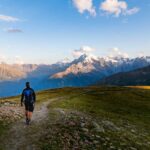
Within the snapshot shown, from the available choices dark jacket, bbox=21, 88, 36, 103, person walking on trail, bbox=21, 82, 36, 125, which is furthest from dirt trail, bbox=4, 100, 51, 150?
dark jacket, bbox=21, 88, 36, 103

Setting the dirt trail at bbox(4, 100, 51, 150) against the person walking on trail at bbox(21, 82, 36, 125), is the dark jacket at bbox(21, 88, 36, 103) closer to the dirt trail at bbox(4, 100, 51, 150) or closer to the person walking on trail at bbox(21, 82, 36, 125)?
the person walking on trail at bbox(21, 82, 36, 125)

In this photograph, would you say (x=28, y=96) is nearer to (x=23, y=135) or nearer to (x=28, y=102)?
(x=28, y=102)

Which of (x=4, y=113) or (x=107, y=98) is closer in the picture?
(x=4, y=113)

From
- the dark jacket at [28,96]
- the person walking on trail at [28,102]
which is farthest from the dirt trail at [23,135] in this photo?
the dark jacket at [28,96]

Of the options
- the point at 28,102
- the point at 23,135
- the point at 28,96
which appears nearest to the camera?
the point at 23,135

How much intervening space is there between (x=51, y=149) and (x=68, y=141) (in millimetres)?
2533

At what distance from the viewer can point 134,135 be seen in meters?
31.8

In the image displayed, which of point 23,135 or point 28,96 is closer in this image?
point 23,135

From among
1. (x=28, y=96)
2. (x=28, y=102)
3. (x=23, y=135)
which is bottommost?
(x=23, y=135)

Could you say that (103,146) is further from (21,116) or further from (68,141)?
(21,116)

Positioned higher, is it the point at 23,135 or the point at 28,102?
the point at 28,102

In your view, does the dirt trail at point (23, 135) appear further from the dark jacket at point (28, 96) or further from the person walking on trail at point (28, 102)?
the dark jacket at point (28, 96)

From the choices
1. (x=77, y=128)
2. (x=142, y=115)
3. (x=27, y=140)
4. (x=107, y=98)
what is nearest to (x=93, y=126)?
(x=77, y=128)

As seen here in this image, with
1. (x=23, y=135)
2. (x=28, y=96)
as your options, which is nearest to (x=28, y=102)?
(x=28, y=96)
